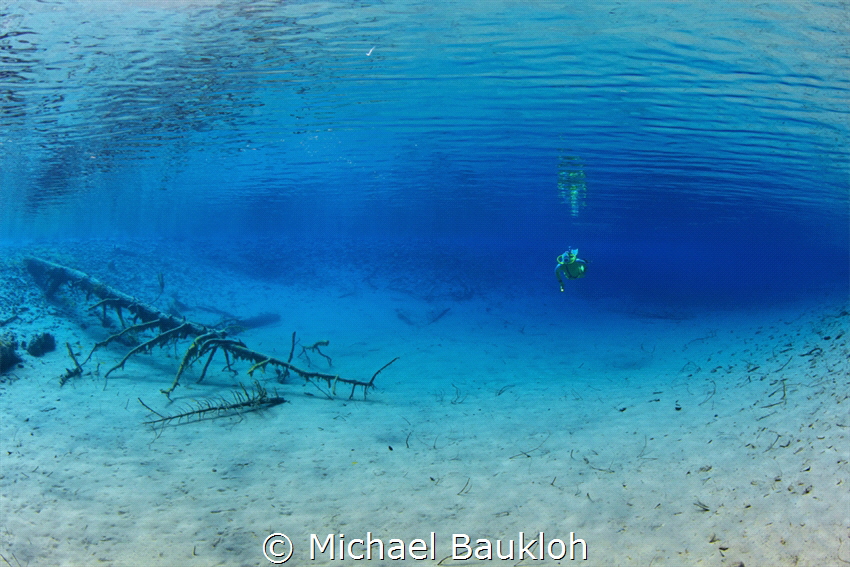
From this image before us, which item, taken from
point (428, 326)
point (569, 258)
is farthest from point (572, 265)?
point (428, 326)

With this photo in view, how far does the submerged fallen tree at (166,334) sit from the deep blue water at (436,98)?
17.5 feet

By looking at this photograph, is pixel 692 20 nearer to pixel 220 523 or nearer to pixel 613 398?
pixel 613 398

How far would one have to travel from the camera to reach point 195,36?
9.00m

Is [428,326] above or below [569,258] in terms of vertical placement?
below

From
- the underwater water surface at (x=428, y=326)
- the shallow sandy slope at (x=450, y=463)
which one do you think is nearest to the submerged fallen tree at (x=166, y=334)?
the underwater water surface at (x=428, y=326)

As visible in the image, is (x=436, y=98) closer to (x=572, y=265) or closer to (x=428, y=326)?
(x=572, y=265)

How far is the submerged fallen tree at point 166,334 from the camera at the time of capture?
859 cm

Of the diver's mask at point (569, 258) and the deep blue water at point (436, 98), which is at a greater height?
the deep blue water at point (436, 98)

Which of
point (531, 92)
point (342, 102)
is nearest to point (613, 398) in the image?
point (531, 92)

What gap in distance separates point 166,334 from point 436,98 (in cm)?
988

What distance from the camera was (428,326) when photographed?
2009 centimetres

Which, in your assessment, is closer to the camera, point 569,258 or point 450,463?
point 450,463

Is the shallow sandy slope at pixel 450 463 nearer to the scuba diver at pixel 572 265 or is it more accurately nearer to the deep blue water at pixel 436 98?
the scuba diver at pixel 572 265

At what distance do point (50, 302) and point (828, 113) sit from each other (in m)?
24.1
